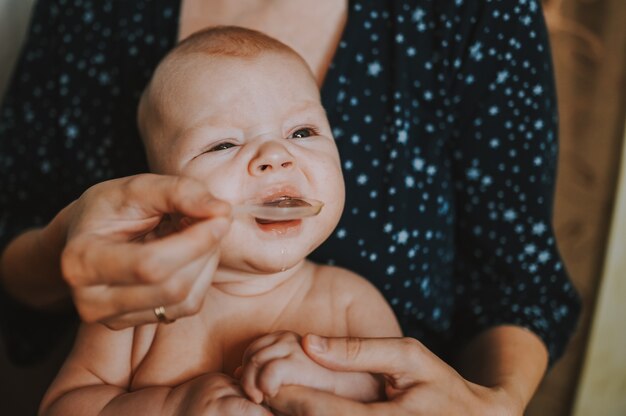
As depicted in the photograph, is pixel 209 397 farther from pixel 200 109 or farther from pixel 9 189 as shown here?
pixel 9 189

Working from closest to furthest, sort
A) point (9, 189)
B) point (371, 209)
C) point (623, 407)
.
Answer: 1. point (371, 209)
2. point (9, 189)
3. point (623, 407)

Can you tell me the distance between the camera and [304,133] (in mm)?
762

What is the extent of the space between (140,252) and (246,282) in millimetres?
280

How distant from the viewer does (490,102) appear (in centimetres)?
92

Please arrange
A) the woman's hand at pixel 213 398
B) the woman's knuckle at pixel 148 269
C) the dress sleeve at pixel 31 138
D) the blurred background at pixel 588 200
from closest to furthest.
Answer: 1. the woman's knuckle at pixel 148 269
2. the woman's hand at pixel 213 398
3. the dress sleeve at pixel 31 138
4. the blurred background at pixel 588 200

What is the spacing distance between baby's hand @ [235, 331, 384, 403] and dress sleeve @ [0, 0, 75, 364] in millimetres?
593

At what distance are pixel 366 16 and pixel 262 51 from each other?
260 mm

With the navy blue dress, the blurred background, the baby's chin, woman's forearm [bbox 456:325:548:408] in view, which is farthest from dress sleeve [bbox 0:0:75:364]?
woman's forearm [bbox 456:325:548:408]

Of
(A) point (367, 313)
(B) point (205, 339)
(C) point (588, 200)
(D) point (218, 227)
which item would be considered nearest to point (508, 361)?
(A) point (367, 313)

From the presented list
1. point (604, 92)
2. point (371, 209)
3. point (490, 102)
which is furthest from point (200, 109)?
point (604, 92)

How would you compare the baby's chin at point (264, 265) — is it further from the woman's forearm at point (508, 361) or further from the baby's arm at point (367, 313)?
the woman's forearm at point (508, 361)

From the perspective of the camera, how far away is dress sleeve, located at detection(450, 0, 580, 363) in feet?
2.99

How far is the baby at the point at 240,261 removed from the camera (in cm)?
65

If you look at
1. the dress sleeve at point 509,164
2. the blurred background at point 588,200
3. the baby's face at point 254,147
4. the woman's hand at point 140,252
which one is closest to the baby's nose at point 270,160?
the baby's face at point 254,147
